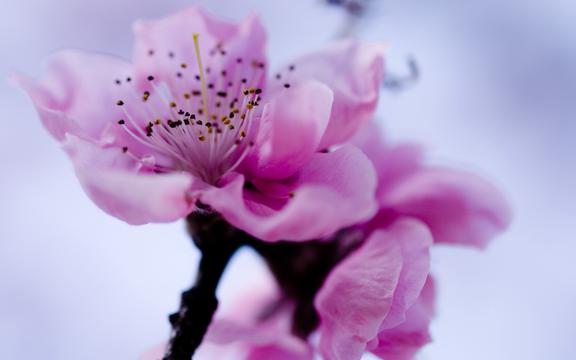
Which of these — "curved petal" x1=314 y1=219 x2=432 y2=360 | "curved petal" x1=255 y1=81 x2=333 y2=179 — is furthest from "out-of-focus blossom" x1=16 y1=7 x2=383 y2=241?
"curved petal" x1=314 y1=219 x2=432 y2=360

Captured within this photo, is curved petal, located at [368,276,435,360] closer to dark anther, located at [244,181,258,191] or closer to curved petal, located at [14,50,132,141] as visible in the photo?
dark anther, located at [244,181,258,191]

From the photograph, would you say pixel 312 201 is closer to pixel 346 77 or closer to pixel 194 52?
pixel 346 77

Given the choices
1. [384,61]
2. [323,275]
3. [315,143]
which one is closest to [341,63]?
[384,61]

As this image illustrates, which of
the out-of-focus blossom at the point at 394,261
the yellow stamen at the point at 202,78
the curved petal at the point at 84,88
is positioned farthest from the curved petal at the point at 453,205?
the curved petal at the point at 84,88

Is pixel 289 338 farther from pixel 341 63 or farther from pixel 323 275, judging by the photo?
pixel 341 63

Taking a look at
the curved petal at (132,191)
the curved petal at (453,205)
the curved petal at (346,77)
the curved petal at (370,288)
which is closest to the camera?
the curved petal at (132,191)

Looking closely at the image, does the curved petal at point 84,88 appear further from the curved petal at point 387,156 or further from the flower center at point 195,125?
the curved petal at point 387,156
